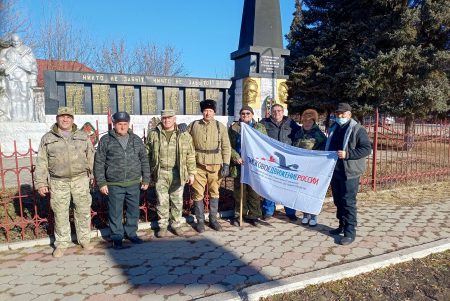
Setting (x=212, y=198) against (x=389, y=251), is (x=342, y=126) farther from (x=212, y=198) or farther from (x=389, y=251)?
(x=212, y=198)

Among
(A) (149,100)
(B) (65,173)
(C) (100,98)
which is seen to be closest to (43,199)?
(B) (65,173)

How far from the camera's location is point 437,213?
205 inches

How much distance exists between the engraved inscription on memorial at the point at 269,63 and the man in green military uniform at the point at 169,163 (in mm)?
8114

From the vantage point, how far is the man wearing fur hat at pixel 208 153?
4340 millimetres

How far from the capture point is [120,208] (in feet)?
13.1

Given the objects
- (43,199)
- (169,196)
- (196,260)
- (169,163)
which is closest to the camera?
(196,260)

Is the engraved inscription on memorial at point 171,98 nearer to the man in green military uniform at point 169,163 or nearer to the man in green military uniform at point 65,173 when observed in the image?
the man in green military uniform at point 169,163

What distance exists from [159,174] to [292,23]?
27386 mm

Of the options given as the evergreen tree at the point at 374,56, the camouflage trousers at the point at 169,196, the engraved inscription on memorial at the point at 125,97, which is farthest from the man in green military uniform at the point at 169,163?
the evergreen tree at the point at 374,56

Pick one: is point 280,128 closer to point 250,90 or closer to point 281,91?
point 250,90

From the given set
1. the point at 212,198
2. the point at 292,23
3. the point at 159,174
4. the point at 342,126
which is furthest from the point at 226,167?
the point at 292,23

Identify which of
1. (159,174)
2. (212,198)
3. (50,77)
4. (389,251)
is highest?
(50,77)

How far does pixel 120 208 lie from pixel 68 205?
59 cm

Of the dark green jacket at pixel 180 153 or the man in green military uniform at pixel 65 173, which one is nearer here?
the man in green military uniform at pixel 65 173
